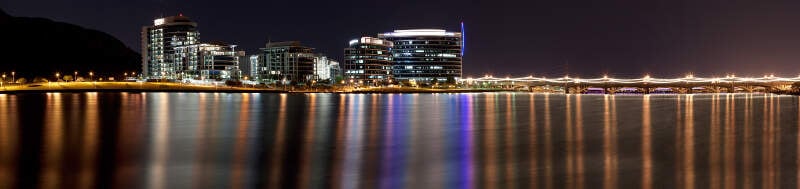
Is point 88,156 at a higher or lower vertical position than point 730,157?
higher

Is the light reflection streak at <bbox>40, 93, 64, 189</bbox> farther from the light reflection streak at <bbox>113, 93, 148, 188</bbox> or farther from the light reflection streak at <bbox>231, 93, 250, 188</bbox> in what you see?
the light reflection streak at <bbox>231, 93, 250, 188</bbox>

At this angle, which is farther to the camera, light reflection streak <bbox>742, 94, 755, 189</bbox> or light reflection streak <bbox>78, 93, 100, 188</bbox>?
light reflection streak <bbox>742, 94, 755, 189</bbox>

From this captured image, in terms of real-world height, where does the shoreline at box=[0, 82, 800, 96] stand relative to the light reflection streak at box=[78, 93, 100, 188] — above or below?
above

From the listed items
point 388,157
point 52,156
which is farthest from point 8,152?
point 388,157

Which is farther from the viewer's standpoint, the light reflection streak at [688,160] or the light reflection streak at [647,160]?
the light reflection streak at [688,160]

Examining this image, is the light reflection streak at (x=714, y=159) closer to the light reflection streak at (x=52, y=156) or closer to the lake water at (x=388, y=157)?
the lake water at (x=388, y=157)

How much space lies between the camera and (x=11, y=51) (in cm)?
19800

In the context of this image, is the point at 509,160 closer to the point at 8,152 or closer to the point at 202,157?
the point at 202,157

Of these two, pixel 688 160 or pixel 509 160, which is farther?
pixel 688 160

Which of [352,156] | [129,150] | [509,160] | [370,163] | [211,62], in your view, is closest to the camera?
[370,163]

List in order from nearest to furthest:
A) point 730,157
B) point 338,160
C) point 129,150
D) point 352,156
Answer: point 338,160 → point 352,156 → point 730,157 → point 129,150

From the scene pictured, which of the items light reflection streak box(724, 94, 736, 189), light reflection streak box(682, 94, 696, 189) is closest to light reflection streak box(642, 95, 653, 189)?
light reflection streak box(682, 94, 696, 189)

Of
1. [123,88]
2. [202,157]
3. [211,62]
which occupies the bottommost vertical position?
[202,157]

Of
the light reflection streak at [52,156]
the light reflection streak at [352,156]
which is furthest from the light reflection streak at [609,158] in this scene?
the light reflection streak at [52,156]
